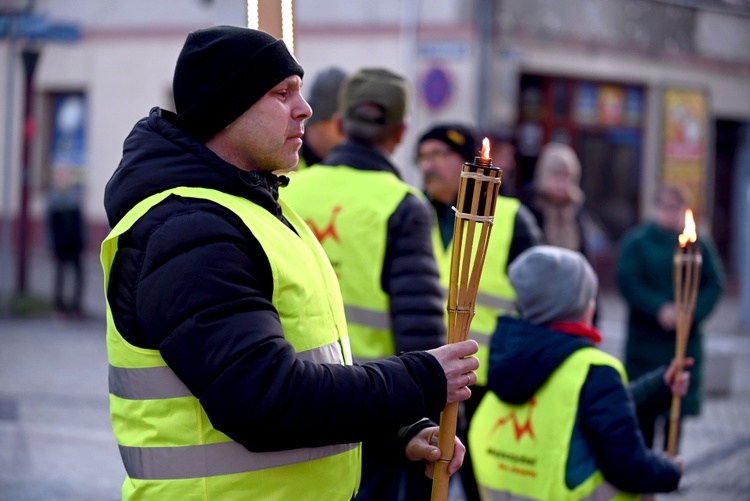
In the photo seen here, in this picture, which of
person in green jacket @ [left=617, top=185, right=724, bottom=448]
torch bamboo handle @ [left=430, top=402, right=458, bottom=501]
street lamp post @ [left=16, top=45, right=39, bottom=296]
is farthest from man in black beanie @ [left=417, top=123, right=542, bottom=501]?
street lamp post @ [left=16, top=45, right=39, bottom=296]

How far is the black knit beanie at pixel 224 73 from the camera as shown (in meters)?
2.44

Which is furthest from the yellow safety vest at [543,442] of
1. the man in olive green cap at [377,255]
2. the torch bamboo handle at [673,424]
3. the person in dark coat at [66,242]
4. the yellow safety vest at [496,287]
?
the person in dark coat at [66,242]

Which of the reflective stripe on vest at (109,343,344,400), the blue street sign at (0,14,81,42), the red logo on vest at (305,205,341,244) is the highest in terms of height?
the blue street sign at (0,14,81,42)

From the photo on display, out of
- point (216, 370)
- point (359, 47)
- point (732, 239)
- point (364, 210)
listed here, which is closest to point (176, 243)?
point (216, 370)

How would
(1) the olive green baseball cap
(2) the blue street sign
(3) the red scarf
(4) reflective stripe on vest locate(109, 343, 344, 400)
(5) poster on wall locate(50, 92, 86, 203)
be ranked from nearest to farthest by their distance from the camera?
1. (4) reflective stripe on vest locate(109, 343, 344, 400)
2. (3) the red scarf
3. (1) the olive green baseball cap
4. (2) the blue street sign
5. (5) poster on wall locate(50, 92, 86, 203)

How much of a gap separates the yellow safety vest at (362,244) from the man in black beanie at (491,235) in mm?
1173

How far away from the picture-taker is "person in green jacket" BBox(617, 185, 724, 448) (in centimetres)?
709

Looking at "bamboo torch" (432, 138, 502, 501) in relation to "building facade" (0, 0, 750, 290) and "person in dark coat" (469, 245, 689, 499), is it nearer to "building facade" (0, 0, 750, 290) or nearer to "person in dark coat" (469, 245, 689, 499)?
"person in dark coat" (469, 245, 689, 499)

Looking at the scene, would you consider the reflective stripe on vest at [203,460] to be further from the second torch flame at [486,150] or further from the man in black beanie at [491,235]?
the man in black beanie at [491,235]

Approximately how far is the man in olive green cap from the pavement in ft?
8.70

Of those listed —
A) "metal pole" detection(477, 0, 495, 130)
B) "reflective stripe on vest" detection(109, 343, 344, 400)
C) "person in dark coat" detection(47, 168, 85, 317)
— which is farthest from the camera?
"metal pole" detection(477, 0, 495, 130)

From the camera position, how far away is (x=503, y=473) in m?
4.00

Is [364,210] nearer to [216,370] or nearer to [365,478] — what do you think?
[365,478]

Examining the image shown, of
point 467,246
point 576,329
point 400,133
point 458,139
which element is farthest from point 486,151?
point 458,139
